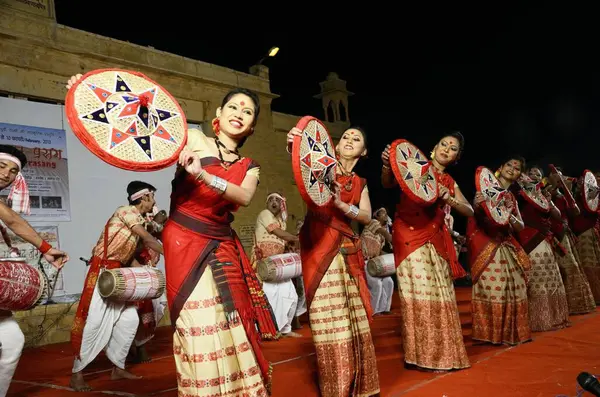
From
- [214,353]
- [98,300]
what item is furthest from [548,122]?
[214,353]

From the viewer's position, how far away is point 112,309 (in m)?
4.36

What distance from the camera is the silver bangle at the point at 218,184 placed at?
208 cm

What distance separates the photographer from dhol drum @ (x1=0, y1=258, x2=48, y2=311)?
262 cm

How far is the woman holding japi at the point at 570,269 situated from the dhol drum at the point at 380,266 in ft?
8.18

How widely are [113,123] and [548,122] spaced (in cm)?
1073

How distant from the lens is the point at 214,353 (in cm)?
207

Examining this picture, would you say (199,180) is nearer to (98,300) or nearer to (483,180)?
(98,300)

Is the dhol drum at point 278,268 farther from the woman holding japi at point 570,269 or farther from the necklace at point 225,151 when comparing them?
the necklace at point 225,151

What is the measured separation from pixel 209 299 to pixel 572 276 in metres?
6.10

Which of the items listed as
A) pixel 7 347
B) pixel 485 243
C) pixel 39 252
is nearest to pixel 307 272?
pixel 7 347

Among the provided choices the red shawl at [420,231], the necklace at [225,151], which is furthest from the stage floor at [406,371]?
the necklace at [225,151]

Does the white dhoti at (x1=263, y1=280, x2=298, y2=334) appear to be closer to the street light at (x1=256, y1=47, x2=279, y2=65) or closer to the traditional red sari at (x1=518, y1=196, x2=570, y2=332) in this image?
A: the traditional red sari at (x1=518, y1=196, x2=570, y2=332)

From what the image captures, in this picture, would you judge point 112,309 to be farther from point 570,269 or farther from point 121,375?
point 570,269

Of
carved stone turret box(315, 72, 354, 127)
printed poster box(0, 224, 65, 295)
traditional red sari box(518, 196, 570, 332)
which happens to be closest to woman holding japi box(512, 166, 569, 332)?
traditional red sari box(518, 196, 570, 332)
